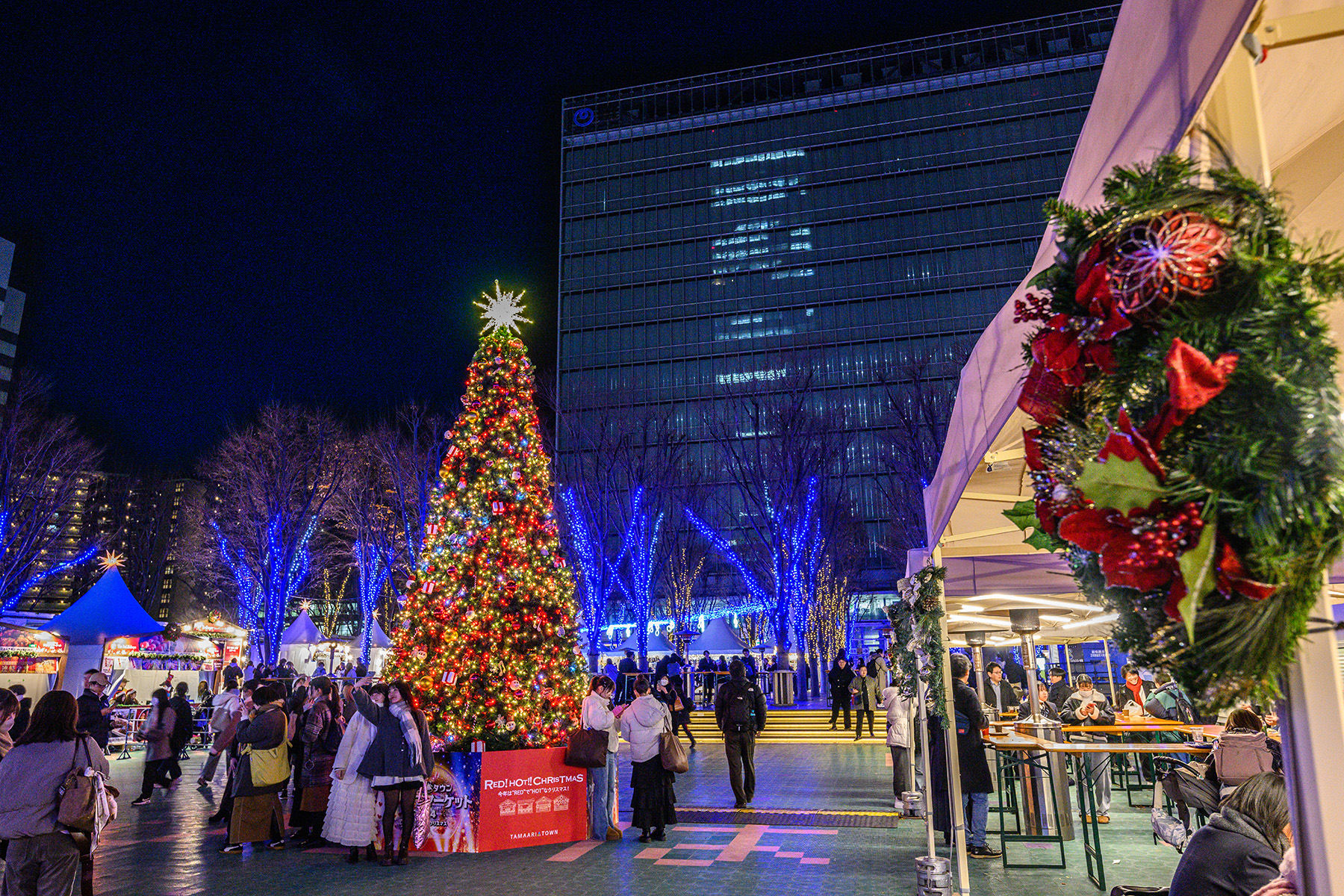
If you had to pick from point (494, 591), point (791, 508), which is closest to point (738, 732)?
point (494, 591)

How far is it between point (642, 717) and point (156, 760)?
337 inches

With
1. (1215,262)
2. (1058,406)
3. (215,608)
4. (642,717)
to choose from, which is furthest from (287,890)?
(215,608)

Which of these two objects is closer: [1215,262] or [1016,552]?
[1215,262]

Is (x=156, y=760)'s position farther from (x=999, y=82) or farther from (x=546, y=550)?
(x=999, y=82)

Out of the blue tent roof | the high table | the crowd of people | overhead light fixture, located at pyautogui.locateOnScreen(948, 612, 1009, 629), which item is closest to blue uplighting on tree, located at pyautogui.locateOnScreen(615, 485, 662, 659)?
the crowd of people

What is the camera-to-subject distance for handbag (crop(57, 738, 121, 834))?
4.85 meters

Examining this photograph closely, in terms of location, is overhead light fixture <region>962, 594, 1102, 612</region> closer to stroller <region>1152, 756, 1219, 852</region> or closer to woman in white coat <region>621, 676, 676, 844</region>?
stroller <region>1152, 756, 1219, 852</region>

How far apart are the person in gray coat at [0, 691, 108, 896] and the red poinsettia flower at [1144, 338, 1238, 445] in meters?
5.98

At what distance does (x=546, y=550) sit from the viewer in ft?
33.9

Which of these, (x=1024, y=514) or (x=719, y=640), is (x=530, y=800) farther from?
(x=719, y=640)

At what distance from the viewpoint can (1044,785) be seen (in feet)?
29.3

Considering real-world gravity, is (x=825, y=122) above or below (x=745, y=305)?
above

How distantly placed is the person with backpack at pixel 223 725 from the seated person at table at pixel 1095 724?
399 inches

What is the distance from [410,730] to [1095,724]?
25.6 feet
